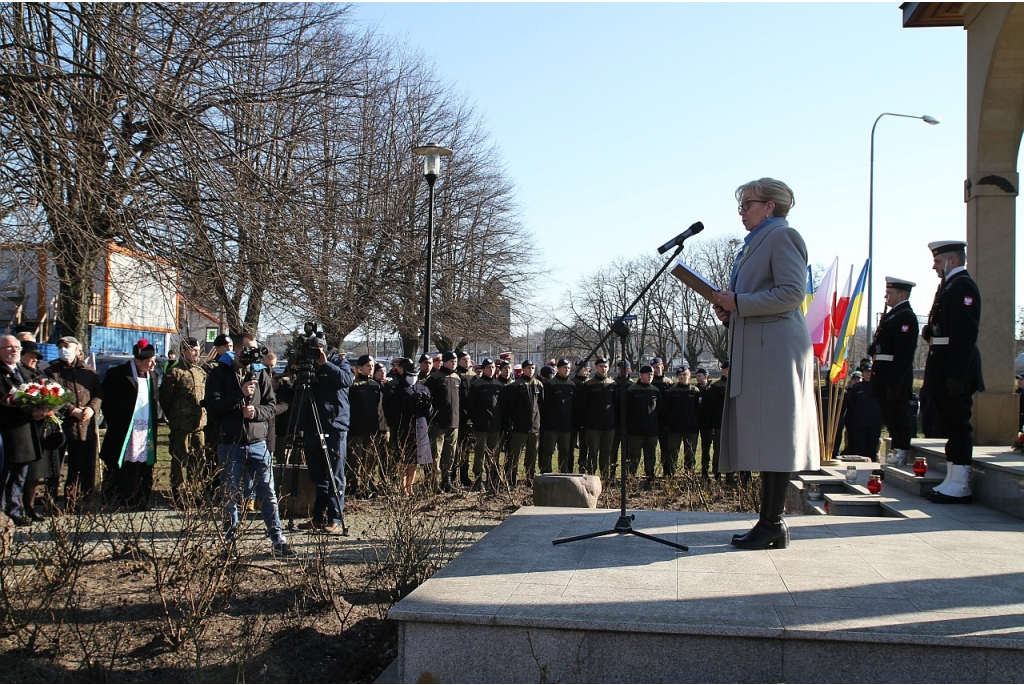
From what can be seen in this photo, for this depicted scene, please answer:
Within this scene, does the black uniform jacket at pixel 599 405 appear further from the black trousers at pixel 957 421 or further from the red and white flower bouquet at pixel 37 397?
the red and white flower bouquet at pixel 37 397

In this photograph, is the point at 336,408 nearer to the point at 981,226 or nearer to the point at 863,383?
the point at 981,226

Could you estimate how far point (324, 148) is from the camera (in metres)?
13.0

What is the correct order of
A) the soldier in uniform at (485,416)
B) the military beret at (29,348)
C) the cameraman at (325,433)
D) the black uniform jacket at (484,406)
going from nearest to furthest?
the cameraman at (325,433), the military beret at (29,348), the soldier in uniform at (485,416), the black uniform jacket at (484,406)

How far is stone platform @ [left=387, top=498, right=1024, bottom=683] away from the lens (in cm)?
357

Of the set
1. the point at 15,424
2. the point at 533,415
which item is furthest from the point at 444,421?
the point at 15,424

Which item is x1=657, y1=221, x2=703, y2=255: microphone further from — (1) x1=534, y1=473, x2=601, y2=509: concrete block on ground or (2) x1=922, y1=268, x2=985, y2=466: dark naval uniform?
(1) x1=534, y1=473, x2=601, y2=509: concrete block on ground

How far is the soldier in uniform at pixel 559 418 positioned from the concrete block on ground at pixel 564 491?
14.1 feet

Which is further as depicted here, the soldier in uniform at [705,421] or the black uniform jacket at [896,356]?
the soldier in uniform at [705,421]

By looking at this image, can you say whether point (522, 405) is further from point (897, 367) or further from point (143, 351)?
point (897, 367)

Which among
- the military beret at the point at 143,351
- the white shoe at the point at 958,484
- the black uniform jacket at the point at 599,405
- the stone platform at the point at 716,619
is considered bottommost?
the stone platform at the point at 716,619

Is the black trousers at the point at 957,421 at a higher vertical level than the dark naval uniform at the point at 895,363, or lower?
lower

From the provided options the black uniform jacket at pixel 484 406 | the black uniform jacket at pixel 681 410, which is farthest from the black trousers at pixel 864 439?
the black uniform jacket at pixel 484 406

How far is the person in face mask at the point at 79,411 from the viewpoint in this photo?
9.68 m

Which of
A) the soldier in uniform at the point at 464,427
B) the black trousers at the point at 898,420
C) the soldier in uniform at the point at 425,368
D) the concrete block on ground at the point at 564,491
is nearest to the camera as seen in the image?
the black trousers at the point at 898,420
